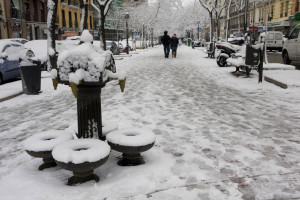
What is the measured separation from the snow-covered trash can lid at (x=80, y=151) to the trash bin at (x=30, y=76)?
5906 mm

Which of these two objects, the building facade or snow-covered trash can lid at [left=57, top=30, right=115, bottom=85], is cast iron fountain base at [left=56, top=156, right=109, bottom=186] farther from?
the building facade

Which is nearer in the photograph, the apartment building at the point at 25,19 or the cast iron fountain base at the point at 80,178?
the cast iron fountain base at the point at 80,178

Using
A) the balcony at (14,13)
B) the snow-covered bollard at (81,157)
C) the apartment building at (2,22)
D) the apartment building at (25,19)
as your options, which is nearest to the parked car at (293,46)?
the snow-covered bollard at (81,157)

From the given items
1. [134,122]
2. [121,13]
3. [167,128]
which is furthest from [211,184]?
[121,13]

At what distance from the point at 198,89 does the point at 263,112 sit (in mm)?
3015

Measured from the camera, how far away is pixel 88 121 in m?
3.51

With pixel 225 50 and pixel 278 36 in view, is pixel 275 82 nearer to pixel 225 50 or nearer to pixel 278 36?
pixel 225 50

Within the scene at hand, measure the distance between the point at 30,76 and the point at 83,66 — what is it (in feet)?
19.3

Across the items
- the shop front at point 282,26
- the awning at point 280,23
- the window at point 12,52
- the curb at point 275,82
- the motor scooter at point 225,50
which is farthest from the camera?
the shop front at point 282,26

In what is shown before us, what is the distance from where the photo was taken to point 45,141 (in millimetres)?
Answer: 3420

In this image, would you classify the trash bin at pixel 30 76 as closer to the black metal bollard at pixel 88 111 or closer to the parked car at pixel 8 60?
the parked car at pixel 8 60

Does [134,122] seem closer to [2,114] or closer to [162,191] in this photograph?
[162,191]

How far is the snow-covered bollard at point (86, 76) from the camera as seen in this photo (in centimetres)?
323

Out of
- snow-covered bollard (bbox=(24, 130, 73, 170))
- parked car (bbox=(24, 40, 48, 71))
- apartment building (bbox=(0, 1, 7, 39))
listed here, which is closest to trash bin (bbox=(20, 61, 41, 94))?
snow-covered bollard (bbox=(24, 130, 73, 170))
